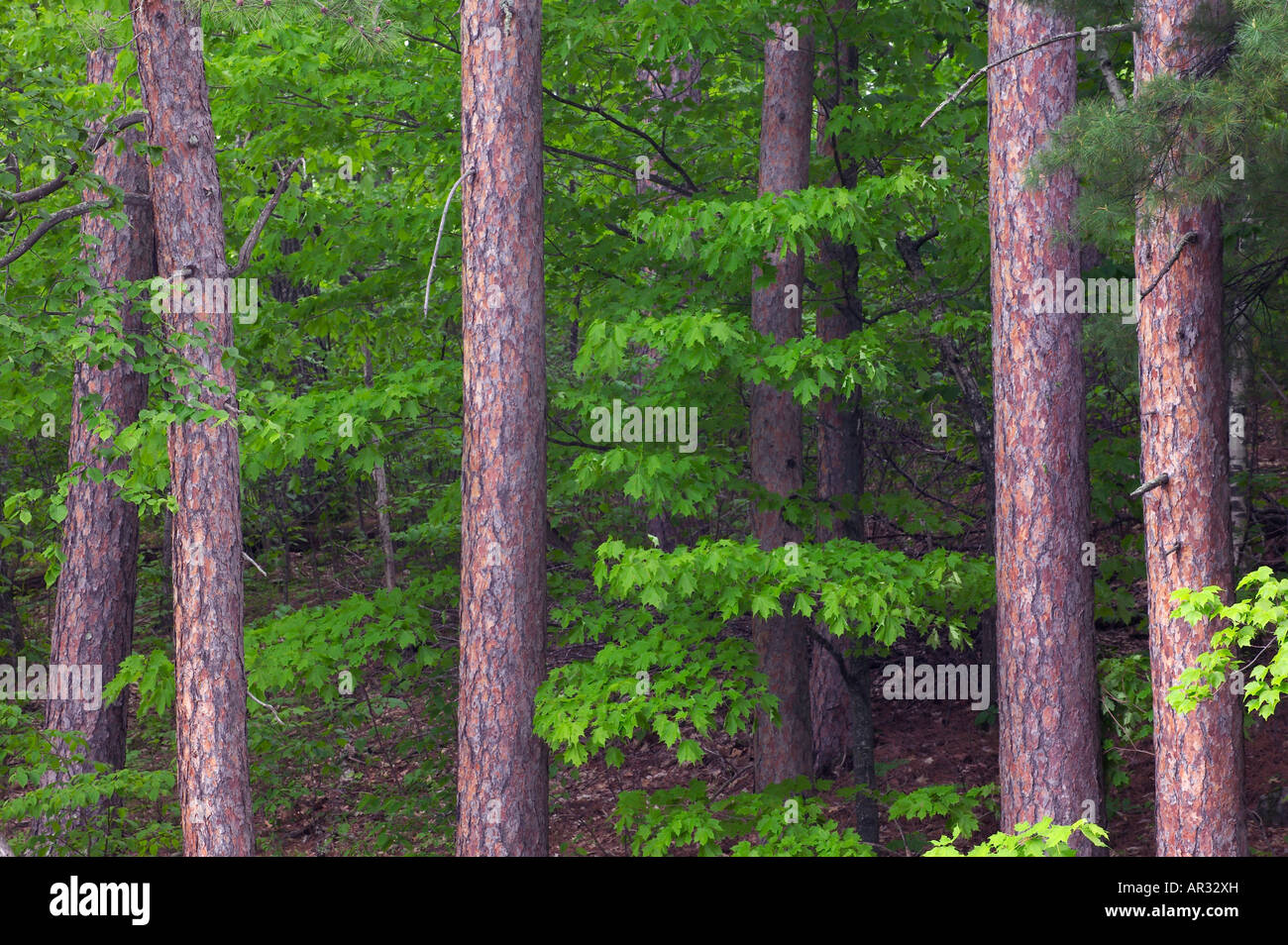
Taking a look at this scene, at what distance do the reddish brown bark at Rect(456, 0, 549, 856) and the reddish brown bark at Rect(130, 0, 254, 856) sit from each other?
171 centimetres

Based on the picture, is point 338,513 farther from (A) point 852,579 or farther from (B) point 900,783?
(A) point 852,579

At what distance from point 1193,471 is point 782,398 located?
3.52 metres

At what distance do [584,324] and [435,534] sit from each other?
2870 millimetres

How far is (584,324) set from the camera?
31.9 feet

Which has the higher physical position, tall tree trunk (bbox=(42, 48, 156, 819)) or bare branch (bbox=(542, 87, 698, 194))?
bare branch (bbox=(542, 87, 698, 194))

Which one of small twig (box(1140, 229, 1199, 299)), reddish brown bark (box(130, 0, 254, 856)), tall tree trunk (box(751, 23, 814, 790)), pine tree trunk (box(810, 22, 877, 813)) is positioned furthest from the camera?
tall tree trunk (box(751, 23, 814, 790))

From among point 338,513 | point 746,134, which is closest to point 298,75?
point 746,134

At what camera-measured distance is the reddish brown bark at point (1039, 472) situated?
750 centimetres

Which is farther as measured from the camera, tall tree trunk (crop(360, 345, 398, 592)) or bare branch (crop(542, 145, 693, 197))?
tall tree trunk (crop(360, 345, 398, 592))

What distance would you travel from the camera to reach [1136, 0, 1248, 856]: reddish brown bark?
6.48m

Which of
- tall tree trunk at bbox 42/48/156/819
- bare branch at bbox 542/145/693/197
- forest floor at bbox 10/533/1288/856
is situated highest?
bare branch at bbox 542/145/693/197

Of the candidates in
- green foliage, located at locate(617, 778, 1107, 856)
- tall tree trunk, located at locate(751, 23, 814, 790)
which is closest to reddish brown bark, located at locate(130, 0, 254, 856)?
green foliage, located at locate(617, 778, 1107, 856)

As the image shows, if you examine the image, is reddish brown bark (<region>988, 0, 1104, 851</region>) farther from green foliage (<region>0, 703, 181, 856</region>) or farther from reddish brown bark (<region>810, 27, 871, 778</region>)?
green foliage (<region>0, 703, 181, 856</region>)

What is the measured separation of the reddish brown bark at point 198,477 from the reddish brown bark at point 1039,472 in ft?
18.0
